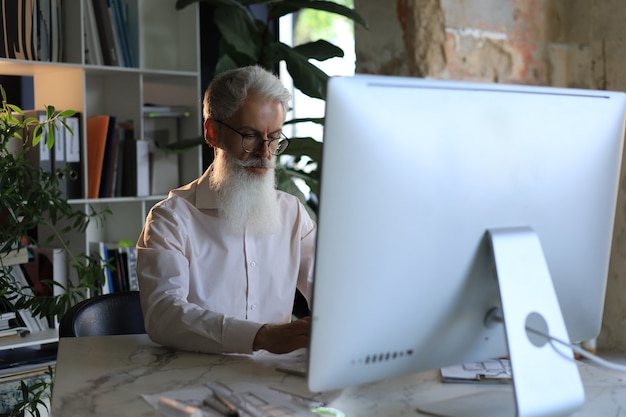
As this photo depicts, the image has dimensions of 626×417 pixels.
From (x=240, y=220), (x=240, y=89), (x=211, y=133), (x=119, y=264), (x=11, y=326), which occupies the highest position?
(x=240, y=89)

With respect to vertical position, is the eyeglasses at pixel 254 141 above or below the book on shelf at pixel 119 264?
above

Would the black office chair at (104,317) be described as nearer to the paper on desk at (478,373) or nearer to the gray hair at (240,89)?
the gray hair at (240,89)

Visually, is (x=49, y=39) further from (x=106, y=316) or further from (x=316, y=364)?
(x=316, y=364)

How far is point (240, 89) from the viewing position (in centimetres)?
211

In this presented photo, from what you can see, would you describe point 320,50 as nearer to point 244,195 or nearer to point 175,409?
point 244,195

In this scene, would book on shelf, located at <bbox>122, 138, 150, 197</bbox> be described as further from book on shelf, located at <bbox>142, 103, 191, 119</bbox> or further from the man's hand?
the man's hand

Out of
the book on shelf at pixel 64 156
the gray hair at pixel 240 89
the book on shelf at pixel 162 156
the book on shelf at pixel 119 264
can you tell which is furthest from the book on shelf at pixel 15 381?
the gray hair at pixel 240 89

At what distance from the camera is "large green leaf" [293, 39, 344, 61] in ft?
10.8

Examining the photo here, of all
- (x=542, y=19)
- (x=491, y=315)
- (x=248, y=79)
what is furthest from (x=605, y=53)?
(x=491, y=315)

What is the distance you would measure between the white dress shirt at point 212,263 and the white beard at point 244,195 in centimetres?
3

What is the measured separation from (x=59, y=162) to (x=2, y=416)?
3.34 feet

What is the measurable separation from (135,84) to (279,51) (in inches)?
24.6

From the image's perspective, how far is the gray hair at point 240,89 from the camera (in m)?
2.11

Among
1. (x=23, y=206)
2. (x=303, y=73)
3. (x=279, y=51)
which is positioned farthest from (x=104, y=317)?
(x=279, y=51)
